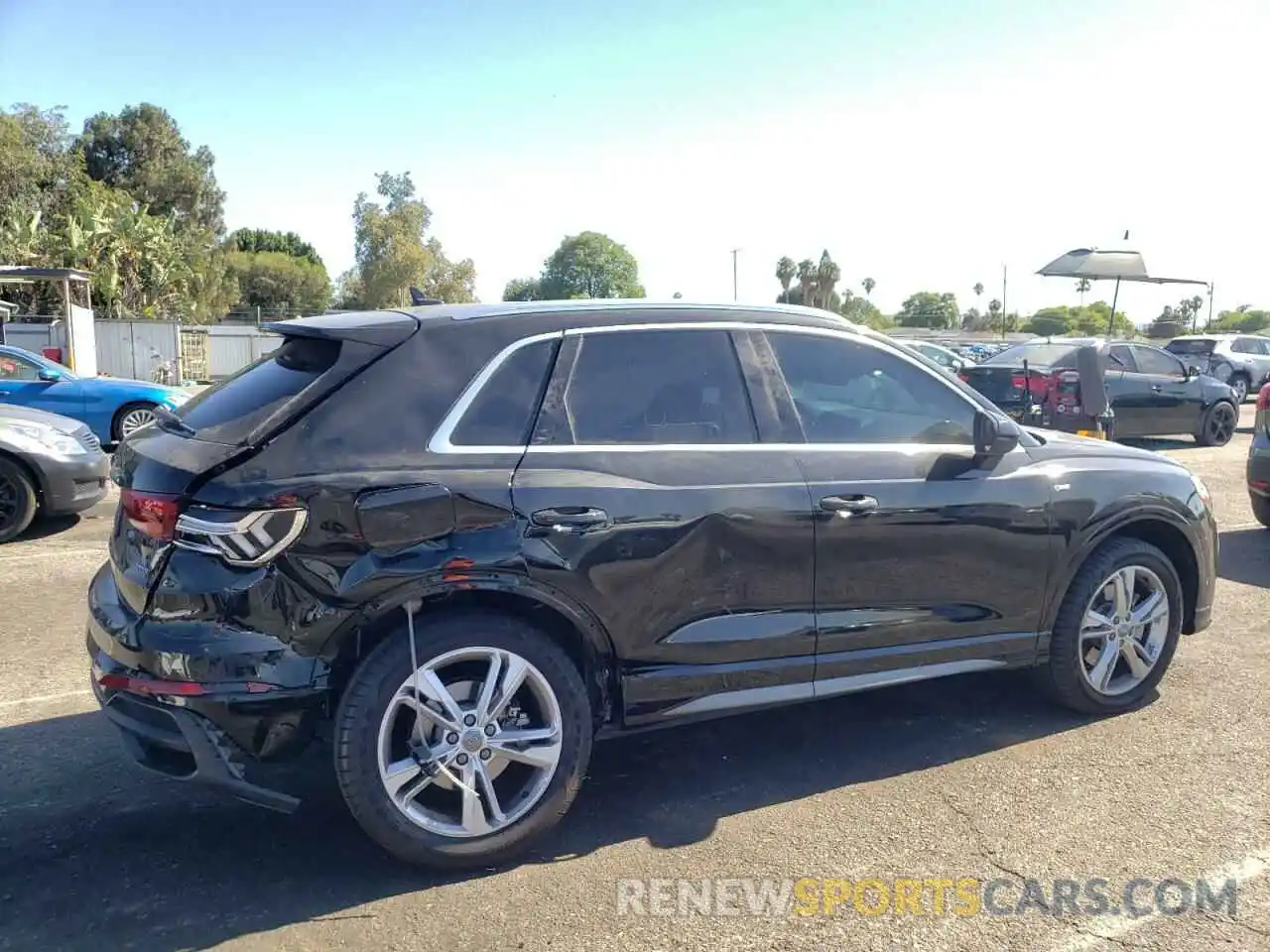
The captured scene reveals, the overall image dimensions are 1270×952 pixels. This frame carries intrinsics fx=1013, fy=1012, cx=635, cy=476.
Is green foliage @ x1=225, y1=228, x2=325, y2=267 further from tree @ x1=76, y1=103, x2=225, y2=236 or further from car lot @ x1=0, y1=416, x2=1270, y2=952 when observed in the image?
car lot @ x1=0, y1=416, x2=1270, y2=952

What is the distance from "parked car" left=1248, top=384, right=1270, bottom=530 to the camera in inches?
323

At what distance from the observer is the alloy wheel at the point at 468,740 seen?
3221 millimetres

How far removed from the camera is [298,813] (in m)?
3.68

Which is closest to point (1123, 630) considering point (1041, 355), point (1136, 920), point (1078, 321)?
point (1136, 920)

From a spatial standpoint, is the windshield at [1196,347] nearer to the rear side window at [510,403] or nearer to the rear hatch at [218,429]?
the rear side window at [510,403]

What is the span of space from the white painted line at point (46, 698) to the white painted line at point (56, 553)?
3139 mm

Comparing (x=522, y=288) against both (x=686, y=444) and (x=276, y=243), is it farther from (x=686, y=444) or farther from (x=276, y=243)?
(x=686, y=444)

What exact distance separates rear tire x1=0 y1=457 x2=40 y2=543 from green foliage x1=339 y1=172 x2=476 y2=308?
117 feet

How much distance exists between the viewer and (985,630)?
4250 millimetres

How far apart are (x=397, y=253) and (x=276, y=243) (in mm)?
47547

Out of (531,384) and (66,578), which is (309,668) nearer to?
(531,384)

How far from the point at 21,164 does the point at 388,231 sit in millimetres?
15971

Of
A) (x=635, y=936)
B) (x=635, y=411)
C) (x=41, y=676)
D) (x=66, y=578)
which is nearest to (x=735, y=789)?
(x=635, y=936)

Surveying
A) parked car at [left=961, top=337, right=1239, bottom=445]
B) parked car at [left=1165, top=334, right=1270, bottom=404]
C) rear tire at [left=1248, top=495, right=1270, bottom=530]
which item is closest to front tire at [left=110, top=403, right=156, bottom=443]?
parked car at [left=961, top=337, right=1239, bottom=445]
